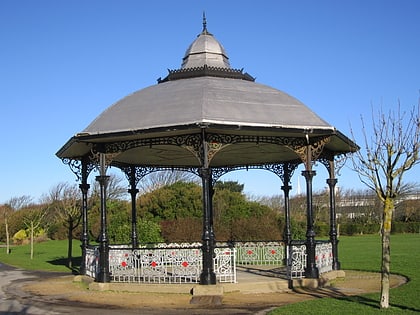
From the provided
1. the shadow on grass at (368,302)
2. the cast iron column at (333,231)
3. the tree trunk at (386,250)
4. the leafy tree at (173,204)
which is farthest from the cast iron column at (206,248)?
the leafy tree at (173,204)

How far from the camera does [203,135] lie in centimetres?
1304

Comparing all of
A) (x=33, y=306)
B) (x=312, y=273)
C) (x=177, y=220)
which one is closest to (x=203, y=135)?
(x=312, y=273)

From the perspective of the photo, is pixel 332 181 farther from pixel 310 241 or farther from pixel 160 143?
pixel 160 143

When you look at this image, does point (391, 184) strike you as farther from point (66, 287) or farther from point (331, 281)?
point (66, 287)

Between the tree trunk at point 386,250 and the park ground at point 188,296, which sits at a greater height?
the tree trunk at point 386,250

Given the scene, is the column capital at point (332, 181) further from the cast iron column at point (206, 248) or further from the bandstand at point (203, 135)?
the cast iron column at point (206, 248)

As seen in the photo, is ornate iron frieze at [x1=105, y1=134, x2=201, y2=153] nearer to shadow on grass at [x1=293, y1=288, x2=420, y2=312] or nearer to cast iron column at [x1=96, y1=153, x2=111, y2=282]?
cast iron column at [x1=96, y1=153, x2=111, y2=282]

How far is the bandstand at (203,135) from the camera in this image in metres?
13.1

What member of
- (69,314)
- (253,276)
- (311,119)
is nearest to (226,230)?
(253,276)

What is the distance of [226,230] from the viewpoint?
108 feet

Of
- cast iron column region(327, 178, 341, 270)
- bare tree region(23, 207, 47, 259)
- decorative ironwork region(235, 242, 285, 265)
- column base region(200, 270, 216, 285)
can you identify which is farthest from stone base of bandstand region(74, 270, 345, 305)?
bare tree region(23, 207, 47, 259)

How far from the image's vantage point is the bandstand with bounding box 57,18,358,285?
43.0 feet

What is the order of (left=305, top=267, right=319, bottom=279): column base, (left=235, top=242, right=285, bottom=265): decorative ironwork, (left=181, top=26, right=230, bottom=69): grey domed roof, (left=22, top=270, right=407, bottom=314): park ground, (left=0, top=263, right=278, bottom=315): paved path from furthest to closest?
(left=235, top=242, right=285, bottom=265): decorative ironwork
(left=181, top=26, right=230, bottom=69): grey domed roof
(left=305, top=267, right=319, bottom=279): column base
(left=22, top=270, right=407, bottom=314): park ground
(left=0, top=263, right=278, bottom=315): paved path

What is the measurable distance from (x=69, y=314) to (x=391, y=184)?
6737 mm
